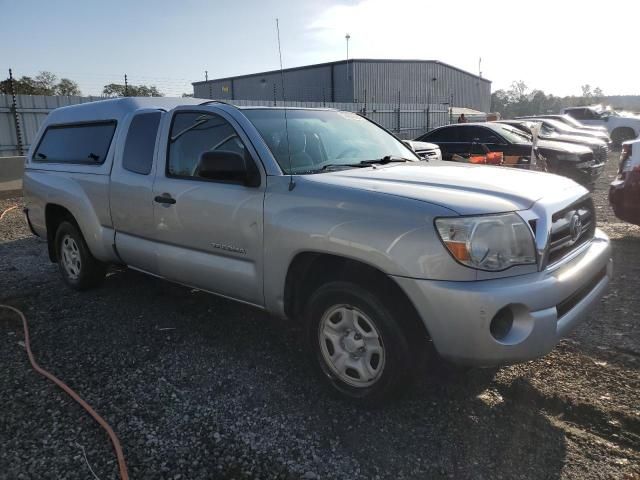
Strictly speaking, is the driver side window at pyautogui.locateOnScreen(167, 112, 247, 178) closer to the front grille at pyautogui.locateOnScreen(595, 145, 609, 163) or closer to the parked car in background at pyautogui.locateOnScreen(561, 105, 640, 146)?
the front grille at pyautogui.locateOnScreen(595, 145, 609, 163)

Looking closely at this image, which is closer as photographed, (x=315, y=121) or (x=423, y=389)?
(x=423, y=389)

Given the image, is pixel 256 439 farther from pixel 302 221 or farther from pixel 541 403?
pixel 541 403

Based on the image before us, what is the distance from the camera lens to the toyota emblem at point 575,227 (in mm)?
3102

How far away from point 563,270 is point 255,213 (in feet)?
6.17

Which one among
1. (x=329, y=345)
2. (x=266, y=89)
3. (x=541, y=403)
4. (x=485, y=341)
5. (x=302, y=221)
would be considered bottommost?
(x=541, y=403)

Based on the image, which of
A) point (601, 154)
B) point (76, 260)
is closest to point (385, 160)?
point (76, 260)

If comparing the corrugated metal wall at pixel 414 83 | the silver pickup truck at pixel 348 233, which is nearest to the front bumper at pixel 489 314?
the silver pickup truck at pixel 348 233

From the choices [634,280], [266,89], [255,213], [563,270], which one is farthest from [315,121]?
[266,89]

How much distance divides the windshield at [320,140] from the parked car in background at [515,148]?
677cm

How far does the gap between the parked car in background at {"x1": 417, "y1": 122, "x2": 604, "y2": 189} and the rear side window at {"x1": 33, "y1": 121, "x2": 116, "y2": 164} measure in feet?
25.0

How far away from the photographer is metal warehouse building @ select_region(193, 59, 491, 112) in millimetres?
38000

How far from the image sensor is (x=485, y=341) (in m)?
2.56

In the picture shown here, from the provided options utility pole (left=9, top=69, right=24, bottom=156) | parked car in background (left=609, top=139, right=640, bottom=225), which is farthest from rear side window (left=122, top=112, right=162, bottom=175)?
utility pole (left=9, top=69, right=24, bottom=156)

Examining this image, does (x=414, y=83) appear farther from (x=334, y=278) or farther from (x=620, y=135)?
(x=334, y=278)
